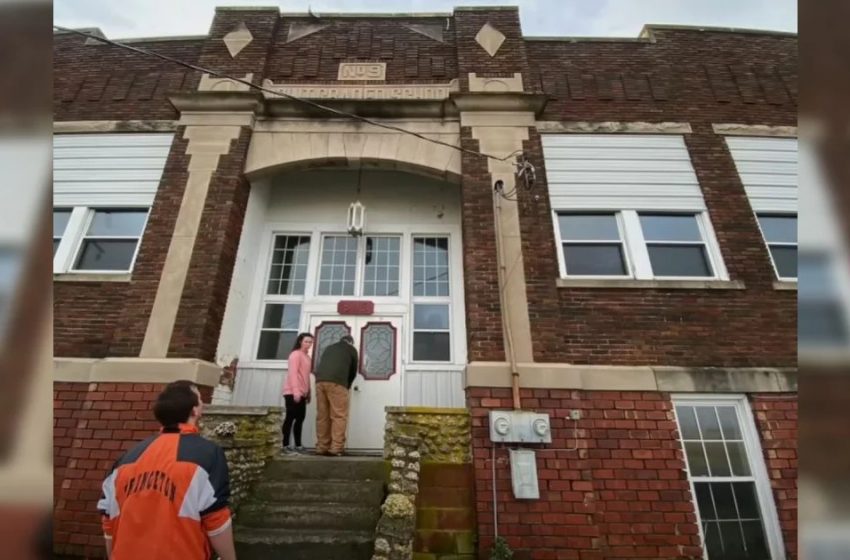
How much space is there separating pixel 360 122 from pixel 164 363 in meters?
4.53

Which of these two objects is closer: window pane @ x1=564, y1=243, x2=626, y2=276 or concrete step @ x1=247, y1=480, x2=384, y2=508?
concrete step @ x1=247, y1=480, x2=384, y2=508

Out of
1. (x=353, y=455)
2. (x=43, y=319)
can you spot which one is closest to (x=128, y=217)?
(x=353, y=455)

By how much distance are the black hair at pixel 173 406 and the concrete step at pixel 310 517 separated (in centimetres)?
263

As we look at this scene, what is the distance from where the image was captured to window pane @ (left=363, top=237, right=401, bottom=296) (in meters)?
7.46

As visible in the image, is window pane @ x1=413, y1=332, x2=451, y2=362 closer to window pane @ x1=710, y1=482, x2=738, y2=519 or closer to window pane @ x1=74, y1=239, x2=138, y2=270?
window pane @ x1=710, y1=482, x2=738, y2=519

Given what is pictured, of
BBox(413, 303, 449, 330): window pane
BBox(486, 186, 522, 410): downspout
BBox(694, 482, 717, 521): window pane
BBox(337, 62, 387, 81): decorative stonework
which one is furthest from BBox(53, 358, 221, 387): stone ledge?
BBox(694, 482, 717, 521): window pane

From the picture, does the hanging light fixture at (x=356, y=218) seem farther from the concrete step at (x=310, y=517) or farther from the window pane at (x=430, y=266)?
the concrete step at (x=310, y=517)

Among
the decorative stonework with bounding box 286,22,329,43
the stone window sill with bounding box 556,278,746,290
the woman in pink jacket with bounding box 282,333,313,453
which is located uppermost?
the decorative stonework with bounding box 286,22,329,43

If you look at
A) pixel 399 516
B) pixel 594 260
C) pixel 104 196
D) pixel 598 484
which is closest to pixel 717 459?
pixel 598 484

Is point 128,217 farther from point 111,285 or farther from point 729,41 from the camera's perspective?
point 729,41

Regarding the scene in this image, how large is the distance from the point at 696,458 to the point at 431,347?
378 centimetres

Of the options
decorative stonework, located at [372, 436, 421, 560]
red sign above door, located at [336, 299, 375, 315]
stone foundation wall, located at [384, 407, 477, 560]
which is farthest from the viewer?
red sign above door, located at [336, 299, 375, 315]

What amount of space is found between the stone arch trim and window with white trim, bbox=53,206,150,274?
1.96m

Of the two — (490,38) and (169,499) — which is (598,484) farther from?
(490,38)
